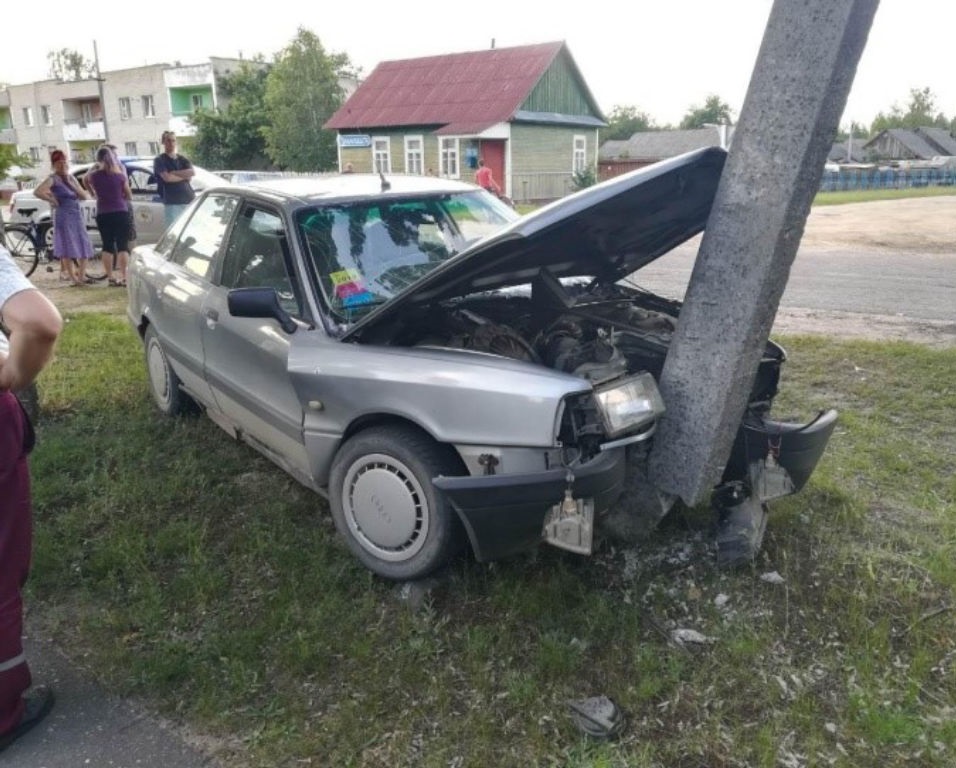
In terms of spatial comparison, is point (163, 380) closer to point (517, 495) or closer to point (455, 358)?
point (455, 358)

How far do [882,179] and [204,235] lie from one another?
50918 millimetres

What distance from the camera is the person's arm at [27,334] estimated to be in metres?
2.41

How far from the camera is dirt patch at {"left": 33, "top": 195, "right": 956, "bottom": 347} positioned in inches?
299

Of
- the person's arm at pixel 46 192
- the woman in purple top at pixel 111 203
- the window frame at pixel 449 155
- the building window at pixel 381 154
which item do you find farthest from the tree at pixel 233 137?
the person's arm at pixel 46 192

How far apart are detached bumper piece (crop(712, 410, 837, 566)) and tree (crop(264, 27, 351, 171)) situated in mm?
39777

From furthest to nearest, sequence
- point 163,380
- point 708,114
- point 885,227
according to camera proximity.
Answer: point 708,114 → point 885,227 → point 163,380

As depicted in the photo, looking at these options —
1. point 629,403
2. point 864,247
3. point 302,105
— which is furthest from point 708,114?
point 629,403

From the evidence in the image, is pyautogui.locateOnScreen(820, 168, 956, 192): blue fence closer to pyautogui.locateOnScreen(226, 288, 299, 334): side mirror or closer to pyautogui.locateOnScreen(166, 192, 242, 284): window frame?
pyautogui.locateOnScreen(166, 192, 242, 284): window frame

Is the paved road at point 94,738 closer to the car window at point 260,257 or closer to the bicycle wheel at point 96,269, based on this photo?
the car window at point 260,257

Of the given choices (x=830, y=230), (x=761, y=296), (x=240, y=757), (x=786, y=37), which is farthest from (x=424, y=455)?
(x=830, y=230)

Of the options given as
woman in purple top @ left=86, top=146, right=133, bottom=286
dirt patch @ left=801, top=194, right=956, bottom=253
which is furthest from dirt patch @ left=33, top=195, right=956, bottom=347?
woman in purple top @ left=86, top=146, right=133, bottom=286

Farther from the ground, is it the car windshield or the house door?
the house door

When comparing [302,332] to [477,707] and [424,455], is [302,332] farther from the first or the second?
[477,707]

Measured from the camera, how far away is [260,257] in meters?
4.21
